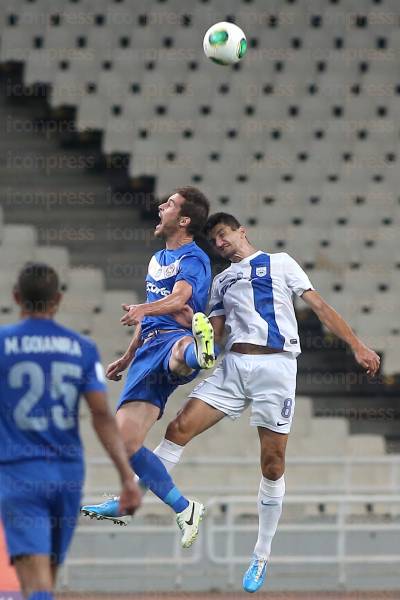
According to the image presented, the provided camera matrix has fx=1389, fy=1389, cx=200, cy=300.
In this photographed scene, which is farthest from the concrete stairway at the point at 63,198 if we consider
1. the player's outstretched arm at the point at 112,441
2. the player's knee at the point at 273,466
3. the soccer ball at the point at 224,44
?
the player's outstretched arm at the point at 112,441

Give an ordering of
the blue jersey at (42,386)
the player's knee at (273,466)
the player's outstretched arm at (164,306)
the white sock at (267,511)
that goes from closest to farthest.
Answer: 1. the blue jersey at (42,386)
2. the player's outstretched arm at (164,306)
3. the player's knee at (273,466)
4. the white sock at (267,511)

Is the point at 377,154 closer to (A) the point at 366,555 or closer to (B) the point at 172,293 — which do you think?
(A) the point at 366,555

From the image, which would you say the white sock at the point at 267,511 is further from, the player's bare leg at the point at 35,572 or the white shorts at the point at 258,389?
the player's bare leg at the point at 35,572

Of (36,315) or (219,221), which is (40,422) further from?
(219,221)

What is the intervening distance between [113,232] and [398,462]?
3878mm

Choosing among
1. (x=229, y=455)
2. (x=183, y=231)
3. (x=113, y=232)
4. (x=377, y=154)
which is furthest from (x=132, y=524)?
(x=183, y=231)

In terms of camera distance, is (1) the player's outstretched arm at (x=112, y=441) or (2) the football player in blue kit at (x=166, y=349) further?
(2) the football player in blue kit at (x=166, y=349)

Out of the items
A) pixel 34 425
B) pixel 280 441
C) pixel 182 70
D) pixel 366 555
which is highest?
pixel 182 70

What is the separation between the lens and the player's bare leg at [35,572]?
5473mm

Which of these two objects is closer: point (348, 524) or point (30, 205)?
point (348, 524)

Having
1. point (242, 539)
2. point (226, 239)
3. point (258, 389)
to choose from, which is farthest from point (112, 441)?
point (242, 539)

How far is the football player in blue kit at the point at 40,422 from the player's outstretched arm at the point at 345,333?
1912mm

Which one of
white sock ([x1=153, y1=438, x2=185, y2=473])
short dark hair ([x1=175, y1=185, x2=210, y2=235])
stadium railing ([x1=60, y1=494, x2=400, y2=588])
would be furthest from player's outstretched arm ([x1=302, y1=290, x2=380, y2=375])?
stadium railing ([x1=60, y1=494, x2=400, y2=588])

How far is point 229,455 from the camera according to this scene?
12.6m
